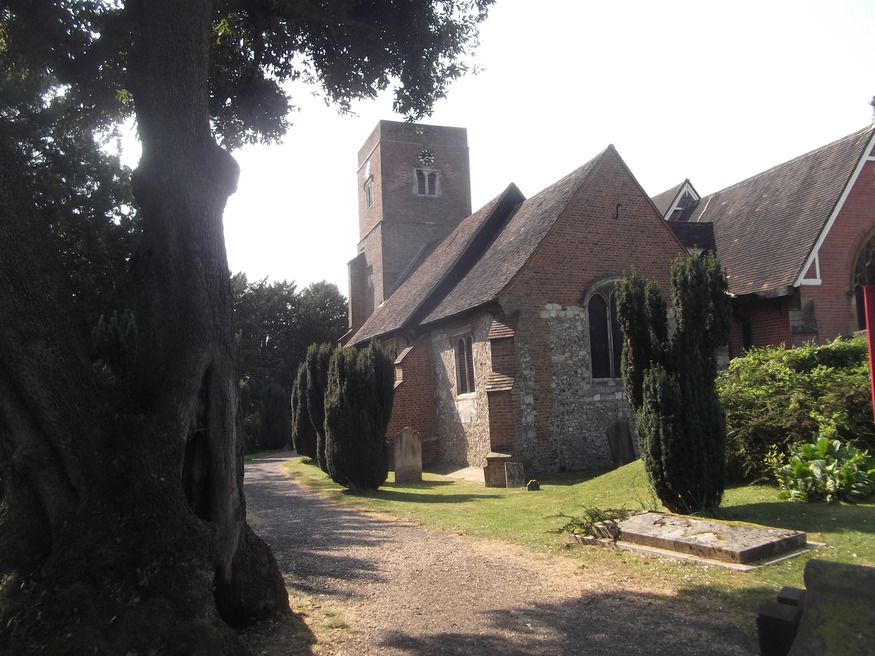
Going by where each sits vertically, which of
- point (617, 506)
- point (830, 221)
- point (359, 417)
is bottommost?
point (617, 506)

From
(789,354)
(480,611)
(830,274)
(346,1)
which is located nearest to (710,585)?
(480,611)

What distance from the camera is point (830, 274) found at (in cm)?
1888

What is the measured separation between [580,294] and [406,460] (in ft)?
20.3

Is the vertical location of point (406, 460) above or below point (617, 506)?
above

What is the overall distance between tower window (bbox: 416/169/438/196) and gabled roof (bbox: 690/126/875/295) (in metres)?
13.8

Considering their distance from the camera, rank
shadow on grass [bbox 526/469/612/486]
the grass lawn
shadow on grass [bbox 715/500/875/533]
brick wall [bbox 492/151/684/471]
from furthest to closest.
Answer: brick wall [bbox 492/151/684/471] < shadow on grass [bbox 526/469/612/486] < shadow on grass [bbox 715/500/875/533] < the grass lawn

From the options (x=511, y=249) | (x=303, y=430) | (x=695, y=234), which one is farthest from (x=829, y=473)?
(x=303, y=430)

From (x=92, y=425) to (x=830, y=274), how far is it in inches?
765

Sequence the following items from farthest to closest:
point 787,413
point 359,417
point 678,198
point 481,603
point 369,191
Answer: point 369,191 → point 678,198 → point 359,417 → point 787,413 → point 481,603

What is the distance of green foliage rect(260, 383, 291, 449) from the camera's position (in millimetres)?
36469

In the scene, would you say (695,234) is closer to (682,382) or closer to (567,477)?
(567,477)

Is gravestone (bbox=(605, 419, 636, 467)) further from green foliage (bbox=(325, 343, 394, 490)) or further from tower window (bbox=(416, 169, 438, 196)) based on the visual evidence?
tower window (bbox=(416, 169, 438, 196))

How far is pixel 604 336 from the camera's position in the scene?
18328mm

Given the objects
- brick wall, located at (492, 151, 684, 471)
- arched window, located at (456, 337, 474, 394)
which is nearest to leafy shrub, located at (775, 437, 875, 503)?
brick wall, located at (492, 151, 684, 471)
